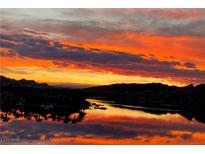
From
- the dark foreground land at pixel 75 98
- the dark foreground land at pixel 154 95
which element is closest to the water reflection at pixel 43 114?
the dark foreground land at pixel 75 98

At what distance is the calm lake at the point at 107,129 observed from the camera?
1034 centimetres

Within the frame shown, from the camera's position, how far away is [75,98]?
10406 millimetres

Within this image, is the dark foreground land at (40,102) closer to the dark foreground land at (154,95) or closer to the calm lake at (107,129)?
the calm lake at (107,129)

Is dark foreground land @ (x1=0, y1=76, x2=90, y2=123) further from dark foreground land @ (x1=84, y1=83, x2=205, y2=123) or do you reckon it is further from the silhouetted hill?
dark foreground land @ (x1=84, y1=83, x2=205, y2=123)

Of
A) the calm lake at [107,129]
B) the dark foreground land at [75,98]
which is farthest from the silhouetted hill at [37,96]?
the calm lake at [107,129]

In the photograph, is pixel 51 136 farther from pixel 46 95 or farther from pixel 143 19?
pixel 143 19

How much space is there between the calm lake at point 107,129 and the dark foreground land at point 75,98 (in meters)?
0.05

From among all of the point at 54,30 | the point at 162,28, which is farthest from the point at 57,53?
the point at 162,28

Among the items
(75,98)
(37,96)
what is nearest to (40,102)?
(37,96)

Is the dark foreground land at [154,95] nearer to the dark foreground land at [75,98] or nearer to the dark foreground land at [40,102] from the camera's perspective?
the dark foreground land at [75,98]

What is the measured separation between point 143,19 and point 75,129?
98 cm

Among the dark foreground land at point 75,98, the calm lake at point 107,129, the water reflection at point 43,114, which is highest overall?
the dark foreground land at point 75,98

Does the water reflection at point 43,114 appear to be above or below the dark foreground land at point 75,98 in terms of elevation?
below

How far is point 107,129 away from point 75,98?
34 centimetres
